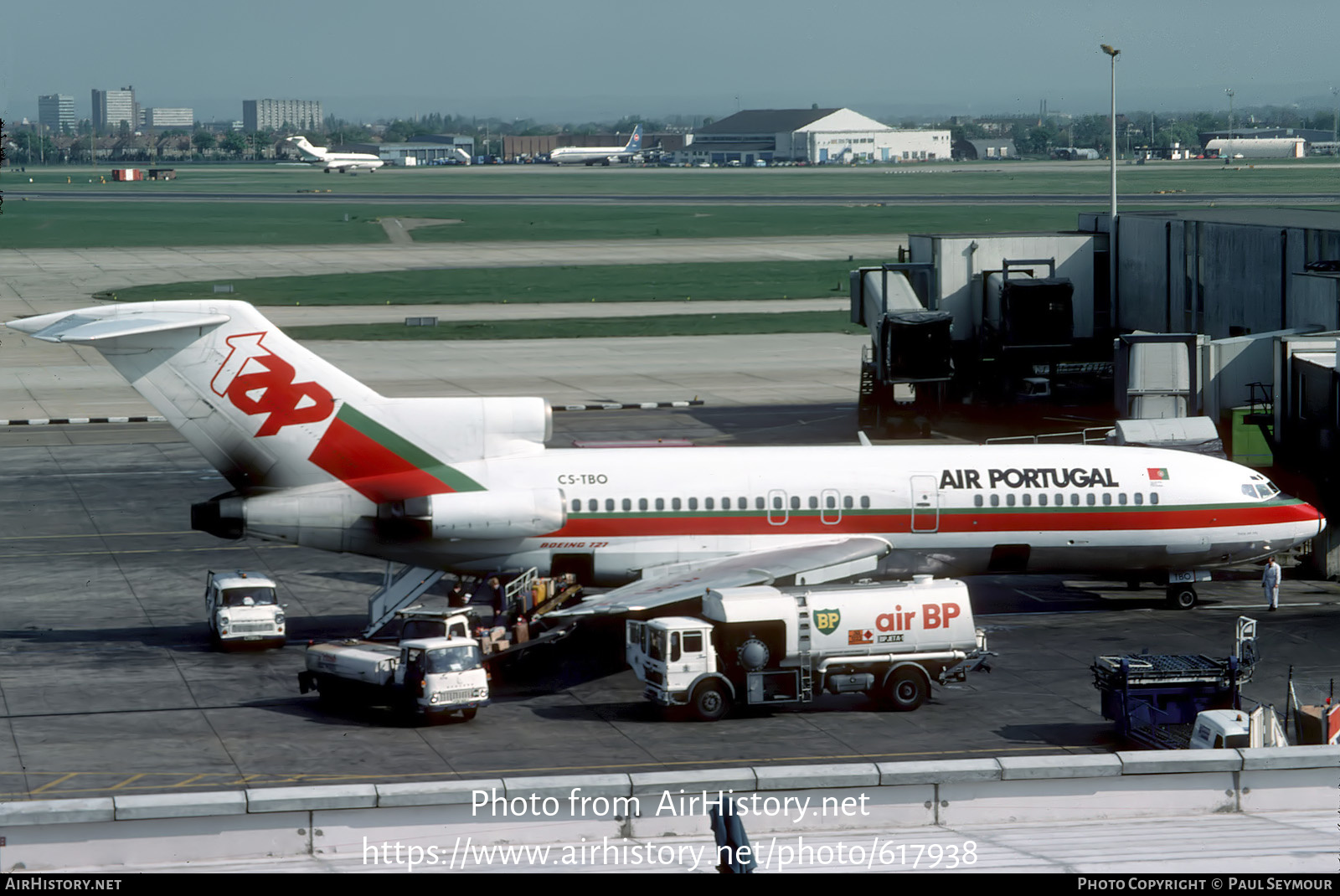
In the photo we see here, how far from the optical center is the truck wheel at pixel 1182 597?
147ft

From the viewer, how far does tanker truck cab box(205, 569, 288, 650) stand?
3959cm

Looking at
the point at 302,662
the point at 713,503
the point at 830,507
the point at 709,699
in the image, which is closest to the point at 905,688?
the point at 709,699

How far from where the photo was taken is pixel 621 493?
40.6 m

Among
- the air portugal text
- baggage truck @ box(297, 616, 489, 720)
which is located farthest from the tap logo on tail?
the air portugal text

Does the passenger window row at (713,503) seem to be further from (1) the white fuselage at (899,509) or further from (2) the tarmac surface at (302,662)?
(2) the tarmac surface at (302,662)

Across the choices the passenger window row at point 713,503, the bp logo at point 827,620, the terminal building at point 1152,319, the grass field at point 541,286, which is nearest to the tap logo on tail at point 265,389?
the passenger window row at point 713,503

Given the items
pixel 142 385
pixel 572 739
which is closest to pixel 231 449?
pixel 142 385

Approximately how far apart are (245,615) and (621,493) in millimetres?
9717

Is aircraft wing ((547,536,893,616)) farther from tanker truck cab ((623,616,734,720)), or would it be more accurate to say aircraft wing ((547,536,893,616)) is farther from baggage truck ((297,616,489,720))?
baggage truck ((297,616,489,720))

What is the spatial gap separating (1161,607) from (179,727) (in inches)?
1048

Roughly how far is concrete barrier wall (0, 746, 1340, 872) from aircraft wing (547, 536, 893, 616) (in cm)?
1564

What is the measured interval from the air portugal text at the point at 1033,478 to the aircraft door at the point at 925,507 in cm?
36

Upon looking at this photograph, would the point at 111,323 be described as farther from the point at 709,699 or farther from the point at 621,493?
the point at 709,699

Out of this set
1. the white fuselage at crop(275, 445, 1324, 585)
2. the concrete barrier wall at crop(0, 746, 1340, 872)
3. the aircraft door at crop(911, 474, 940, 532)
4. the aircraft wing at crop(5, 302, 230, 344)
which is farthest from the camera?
the aircraft door at crop(911, 474, 940, 532)
